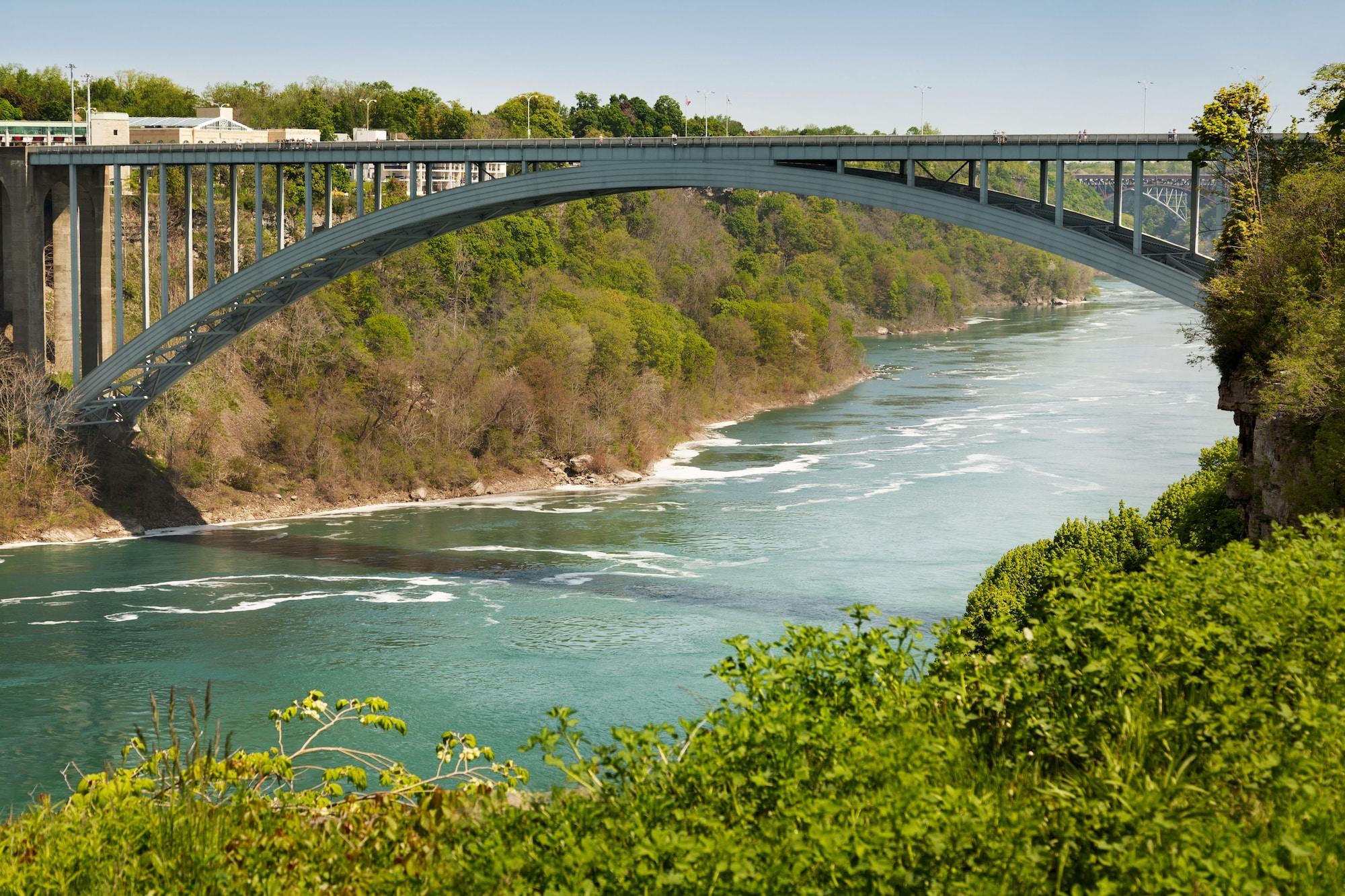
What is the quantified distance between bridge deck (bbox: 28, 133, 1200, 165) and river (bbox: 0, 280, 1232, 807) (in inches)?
277

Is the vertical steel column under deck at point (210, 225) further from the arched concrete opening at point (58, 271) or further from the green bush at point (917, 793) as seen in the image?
the green bush at point (917, 793)

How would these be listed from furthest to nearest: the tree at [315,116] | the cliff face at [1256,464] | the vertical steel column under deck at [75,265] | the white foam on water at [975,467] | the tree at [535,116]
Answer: the tree at [535,116] → the tree at [315,116] → the white foam on water at [975,467] → the vertical steel column under deck at [75,265] → the cliff face at [1256,464]

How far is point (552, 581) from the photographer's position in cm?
2569

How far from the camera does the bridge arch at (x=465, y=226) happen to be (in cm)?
2130

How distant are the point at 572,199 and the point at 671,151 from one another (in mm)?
2240

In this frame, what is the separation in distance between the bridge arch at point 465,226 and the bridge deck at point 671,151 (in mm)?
271

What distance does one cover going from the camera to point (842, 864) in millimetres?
5266

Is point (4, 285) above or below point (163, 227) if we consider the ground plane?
below

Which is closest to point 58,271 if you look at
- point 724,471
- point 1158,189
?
point 724,471

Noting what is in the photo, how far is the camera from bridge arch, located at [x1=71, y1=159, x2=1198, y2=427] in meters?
21.3

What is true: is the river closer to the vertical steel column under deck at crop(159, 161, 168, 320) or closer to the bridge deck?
the vertical steel column under deck at crop(159, 161, 168, 320)

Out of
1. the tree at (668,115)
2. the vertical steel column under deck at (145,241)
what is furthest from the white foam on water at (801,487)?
the tree at (668,115)

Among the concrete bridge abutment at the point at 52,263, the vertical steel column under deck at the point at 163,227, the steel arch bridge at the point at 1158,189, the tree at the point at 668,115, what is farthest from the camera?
the tree at the point at 668,115

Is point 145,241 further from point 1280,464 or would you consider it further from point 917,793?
point 917,793
